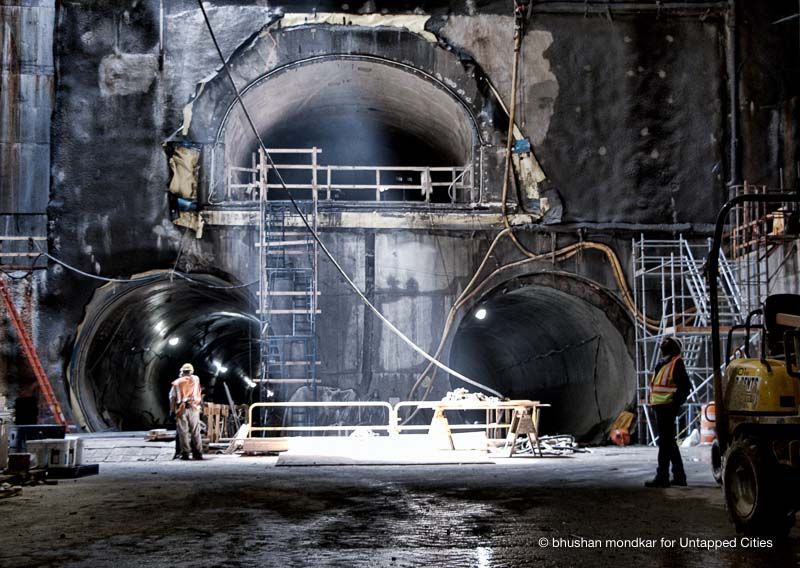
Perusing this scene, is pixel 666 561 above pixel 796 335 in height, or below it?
below

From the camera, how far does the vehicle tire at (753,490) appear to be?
21.2 ft

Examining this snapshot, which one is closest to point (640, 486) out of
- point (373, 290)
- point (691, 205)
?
point (373, 290)

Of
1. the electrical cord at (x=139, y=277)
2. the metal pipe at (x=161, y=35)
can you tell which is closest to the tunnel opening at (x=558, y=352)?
the electrical cord at (x=139, y=277)

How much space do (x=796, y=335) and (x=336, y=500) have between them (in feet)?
15.3

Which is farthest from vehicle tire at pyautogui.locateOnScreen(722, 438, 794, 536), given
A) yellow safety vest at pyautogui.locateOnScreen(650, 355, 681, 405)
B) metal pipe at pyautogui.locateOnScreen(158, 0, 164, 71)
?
metal pipe at pyautogui.locateOnScreen(158, 0, 164, 71)

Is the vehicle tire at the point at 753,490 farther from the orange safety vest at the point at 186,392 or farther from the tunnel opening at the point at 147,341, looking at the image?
the tunnel opening at the point at 147,341

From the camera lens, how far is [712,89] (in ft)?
63.4

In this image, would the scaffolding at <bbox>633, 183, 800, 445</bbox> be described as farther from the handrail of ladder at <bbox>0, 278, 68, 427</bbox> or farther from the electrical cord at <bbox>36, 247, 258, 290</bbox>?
the handrail of ladder at <bbox>0, 278, 68, 427</bbox>

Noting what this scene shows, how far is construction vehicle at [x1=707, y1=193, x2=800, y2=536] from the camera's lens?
6473mm

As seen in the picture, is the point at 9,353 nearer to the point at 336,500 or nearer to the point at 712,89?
Answer: the point at 336,500

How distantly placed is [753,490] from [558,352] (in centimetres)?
1651

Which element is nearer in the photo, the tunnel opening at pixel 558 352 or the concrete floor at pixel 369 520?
the concrete floor at pixel 369 520

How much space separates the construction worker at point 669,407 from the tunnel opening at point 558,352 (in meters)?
8.49

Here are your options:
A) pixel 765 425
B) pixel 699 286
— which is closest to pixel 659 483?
pixel 765 425
